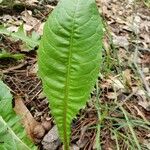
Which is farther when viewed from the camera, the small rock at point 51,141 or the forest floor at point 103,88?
the forest floor at point 103,88

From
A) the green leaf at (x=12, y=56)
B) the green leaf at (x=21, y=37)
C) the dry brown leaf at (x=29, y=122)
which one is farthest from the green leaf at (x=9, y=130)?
the green leaf at (x=21, y=37)

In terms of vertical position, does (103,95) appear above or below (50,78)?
below

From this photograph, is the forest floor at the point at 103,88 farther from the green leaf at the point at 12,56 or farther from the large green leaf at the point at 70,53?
the large green leaf at the point at 70,53

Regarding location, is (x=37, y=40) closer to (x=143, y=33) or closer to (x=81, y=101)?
(x=81, y=101)

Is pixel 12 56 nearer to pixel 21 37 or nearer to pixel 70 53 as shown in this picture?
pixel 21 37

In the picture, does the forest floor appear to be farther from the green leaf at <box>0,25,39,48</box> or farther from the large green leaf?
the large green leaf

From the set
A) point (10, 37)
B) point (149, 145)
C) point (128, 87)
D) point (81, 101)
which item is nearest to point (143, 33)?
point (128, 87)

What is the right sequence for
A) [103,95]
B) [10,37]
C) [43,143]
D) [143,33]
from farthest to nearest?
[143,33] < [10,37] < [103,95] < [43,143]

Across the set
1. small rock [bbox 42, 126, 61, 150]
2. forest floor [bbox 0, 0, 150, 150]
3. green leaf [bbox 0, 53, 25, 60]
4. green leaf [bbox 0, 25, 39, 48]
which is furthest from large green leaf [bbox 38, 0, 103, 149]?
green leaf [bbox 0, 25, 39, 48]
